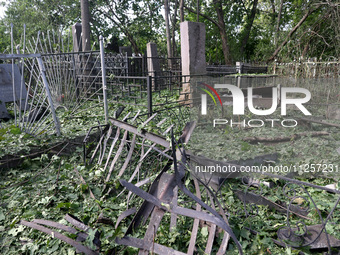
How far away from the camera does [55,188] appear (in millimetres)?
3561

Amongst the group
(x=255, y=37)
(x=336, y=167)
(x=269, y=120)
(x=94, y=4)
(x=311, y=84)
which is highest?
(x=94, y=4)

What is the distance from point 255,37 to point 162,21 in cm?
728

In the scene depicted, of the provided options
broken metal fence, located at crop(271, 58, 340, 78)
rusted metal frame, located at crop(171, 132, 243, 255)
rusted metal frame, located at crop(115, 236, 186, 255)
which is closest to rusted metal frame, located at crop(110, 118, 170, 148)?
rusted metal frame, located at crop(171, 132, 243, 255)

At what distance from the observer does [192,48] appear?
731 cm

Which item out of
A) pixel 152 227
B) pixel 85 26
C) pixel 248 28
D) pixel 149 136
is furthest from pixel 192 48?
pixel 248 28

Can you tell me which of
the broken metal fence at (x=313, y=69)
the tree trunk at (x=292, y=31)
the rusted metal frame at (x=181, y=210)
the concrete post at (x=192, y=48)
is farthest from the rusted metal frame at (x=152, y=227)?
the tree trunk at (x=292, y=31)

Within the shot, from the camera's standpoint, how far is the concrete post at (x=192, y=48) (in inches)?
284

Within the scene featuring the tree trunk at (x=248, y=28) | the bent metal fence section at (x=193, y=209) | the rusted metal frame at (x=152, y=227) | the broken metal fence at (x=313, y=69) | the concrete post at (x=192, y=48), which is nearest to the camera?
the bent metal fence section at (x=193, y=209)

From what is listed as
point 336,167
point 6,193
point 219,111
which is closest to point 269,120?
point 219,111

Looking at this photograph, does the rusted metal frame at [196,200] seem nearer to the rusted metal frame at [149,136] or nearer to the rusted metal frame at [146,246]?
the rusted metal frame at [146,246]

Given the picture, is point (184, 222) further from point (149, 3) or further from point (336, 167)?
point (149, 3)

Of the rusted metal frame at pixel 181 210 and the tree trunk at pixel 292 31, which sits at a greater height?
the tree trunk at pixel 292 31

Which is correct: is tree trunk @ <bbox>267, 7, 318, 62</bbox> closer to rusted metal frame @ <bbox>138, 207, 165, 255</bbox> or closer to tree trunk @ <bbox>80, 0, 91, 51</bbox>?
tree trunk @ <bbox>80, 0, 91, 51</bbox>

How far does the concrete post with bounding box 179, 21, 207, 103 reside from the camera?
23.7ft
